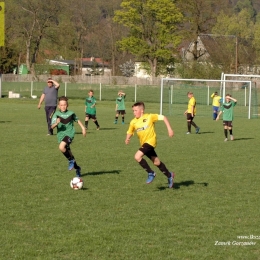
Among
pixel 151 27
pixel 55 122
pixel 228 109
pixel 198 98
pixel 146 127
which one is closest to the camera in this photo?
pixel 146 127

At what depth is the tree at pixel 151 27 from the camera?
75.1 m

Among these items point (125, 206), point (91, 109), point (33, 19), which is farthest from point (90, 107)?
point (33, 19)

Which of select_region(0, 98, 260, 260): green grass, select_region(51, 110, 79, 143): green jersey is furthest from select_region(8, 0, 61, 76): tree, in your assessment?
select_region(51, 110, 79, 143): green jersey

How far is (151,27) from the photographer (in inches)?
3051

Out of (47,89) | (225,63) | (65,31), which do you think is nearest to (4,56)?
(65,31)

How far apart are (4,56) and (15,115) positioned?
43.5 metres

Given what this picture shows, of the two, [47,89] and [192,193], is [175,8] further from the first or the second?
[192,193]

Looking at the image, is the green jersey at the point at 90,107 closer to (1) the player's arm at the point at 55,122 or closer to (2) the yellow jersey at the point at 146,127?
(1) the player's arm at the point at 55,122

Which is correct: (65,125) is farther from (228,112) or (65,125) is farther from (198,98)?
(198,98)

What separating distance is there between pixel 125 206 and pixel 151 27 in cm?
6859

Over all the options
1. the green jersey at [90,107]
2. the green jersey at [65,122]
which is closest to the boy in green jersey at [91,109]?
the green jersey at [90,107]

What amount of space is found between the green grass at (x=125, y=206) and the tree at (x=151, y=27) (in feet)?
189

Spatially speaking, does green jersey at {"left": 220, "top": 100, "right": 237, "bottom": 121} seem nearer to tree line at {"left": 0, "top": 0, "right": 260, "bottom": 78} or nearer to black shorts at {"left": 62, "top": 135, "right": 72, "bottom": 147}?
black shorts at {"left": 62, "top": 135, "right": 72, "bottom": 147}

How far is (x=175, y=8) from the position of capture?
247 feet
